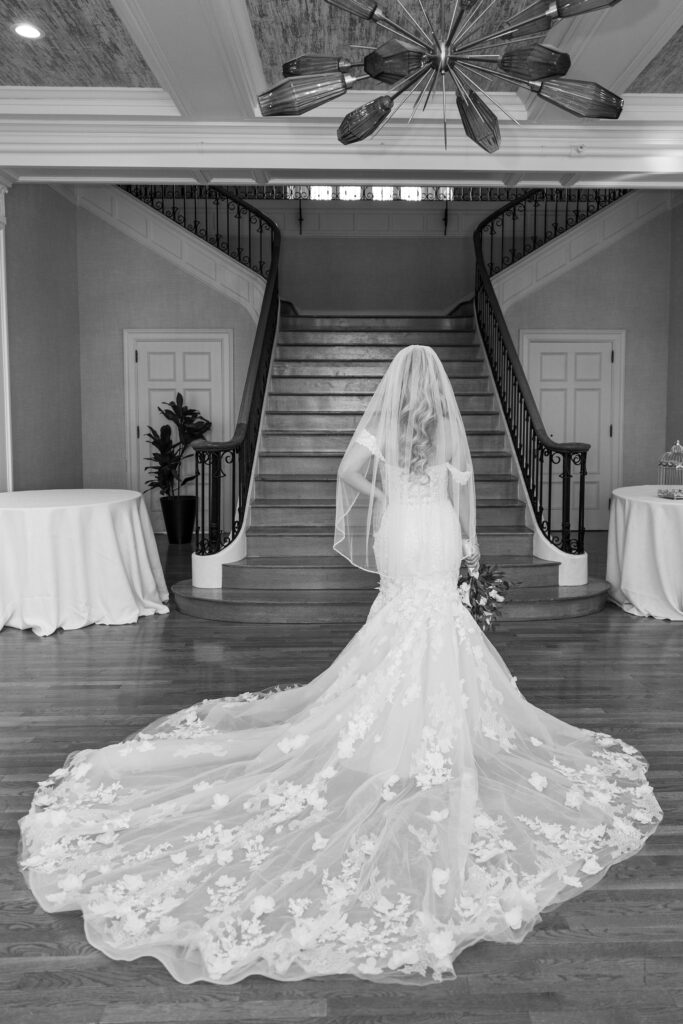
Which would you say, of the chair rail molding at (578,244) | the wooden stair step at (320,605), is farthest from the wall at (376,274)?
the wooden stair step at (320,605)

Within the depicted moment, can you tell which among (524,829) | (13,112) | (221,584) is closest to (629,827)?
(524,829)

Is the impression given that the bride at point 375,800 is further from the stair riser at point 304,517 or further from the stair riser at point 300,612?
the stair riser at point 304,517

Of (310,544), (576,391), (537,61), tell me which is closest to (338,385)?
Result: (310,544)

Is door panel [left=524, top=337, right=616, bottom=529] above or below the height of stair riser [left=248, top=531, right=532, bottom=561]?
above

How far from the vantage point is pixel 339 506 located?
3586mm

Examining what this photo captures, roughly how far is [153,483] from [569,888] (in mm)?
7118

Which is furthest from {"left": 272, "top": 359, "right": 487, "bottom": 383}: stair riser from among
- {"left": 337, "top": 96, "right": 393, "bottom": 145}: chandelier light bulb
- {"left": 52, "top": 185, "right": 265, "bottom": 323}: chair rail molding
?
{"left": 337, "top": 96, "right": 393, "bottom": 145}: chandelier light bulb

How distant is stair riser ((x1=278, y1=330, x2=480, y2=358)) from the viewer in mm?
9188

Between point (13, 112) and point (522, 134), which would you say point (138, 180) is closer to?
point (13, 112)

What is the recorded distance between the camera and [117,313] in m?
9.65

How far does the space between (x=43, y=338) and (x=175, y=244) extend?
6.68 ft

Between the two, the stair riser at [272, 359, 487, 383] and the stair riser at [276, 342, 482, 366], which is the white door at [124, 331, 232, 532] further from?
the stair riser at [272, 359, 487, 383]

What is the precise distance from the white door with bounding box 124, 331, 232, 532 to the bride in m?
6.22

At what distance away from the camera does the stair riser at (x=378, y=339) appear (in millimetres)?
9188
